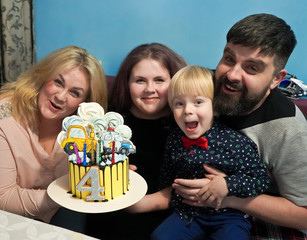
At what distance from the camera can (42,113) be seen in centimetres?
152

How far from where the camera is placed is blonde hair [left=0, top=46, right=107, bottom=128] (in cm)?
154

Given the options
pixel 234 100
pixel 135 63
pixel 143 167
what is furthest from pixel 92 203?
pixel 135 63

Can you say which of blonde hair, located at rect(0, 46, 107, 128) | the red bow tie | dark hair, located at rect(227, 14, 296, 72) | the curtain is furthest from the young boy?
the curtain

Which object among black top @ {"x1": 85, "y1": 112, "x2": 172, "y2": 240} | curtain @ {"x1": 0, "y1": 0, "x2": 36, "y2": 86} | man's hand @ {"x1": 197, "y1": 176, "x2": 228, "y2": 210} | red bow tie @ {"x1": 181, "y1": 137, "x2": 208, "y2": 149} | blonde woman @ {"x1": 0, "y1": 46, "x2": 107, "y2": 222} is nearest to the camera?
man's hand @ {"x1": 197, "y1": 176, "x2": 228, "y2": 210}

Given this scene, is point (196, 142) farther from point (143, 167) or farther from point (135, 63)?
point (135, 63)

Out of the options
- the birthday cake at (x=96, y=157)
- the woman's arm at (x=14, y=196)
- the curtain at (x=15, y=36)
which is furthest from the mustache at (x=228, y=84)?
the curtain at (x=15, y=36)

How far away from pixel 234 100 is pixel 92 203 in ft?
2.43

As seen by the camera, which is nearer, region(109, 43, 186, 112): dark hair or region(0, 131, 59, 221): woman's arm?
region(0, 131, 59, 221): woman's arm

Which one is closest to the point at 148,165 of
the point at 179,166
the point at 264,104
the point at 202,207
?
the point at 179,166

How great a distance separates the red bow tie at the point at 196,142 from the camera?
135 centimetres

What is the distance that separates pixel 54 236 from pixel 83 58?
0.97 metres

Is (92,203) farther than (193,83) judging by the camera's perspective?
No

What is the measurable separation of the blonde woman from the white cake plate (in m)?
0.34

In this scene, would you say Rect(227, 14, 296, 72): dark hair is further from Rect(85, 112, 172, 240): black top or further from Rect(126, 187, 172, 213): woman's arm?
Rect(126, 187, 172, 213): woman's arm
